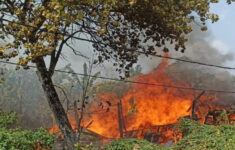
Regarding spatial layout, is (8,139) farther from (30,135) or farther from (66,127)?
(66,127)

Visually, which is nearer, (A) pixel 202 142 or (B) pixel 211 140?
(B) pixel 211 140

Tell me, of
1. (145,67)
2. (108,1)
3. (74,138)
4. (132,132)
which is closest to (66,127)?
(74,138)

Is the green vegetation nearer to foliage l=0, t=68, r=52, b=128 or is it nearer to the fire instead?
the fire

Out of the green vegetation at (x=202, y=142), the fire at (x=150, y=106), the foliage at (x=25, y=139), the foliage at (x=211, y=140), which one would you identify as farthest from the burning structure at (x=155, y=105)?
the foliage at (x=25, y=139)

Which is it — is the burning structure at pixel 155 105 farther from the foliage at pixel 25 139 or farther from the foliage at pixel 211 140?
the foliage at pixel 25 139

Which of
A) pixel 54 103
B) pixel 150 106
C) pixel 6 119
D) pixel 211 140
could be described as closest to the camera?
pixel 211 140

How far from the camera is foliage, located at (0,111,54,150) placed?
24.4ft

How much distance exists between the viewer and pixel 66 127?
1112cm

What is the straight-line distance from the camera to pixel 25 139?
7.99m

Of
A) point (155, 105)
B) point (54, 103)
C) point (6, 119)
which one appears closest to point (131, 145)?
point (54, 103)

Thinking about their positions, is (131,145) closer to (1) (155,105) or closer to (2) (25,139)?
(2) (25,139)

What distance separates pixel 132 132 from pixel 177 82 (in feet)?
32.5

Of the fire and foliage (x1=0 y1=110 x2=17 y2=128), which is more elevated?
the fire

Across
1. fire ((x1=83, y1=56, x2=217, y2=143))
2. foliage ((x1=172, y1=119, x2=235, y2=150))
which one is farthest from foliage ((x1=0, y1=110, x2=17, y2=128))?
Answer: fire ((x1=83, y1=56, x2=217, y2=143))
